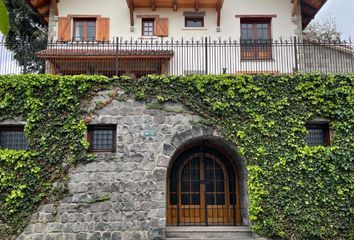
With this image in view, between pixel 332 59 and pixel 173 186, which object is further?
pixel 332 59

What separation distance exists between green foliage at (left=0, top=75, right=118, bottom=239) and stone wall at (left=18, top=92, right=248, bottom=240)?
1.03 feet

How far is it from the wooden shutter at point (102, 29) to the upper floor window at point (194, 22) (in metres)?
3.07

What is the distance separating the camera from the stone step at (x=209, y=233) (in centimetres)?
862

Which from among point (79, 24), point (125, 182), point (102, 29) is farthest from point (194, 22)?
point (125, 182)

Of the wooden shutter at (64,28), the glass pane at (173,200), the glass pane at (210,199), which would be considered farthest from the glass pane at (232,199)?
the wooden shutter at (64,28)

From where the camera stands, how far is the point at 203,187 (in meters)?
9.76

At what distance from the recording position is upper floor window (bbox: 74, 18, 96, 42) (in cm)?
1414

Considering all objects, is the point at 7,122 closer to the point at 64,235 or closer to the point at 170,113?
the point at 64,235

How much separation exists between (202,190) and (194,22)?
7.40 metres

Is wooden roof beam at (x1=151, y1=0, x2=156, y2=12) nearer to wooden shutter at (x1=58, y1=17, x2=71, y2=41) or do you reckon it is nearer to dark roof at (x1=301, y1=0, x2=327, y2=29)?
wooden shutter at (x1=58, y1=17, x2=71, y2=41)

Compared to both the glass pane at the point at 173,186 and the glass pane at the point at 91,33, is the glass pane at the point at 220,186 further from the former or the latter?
the glass pane at the point at 91,33

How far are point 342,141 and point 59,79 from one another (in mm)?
7169

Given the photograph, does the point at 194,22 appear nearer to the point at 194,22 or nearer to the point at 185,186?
the point at 194,22

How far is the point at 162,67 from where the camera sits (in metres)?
12.7
